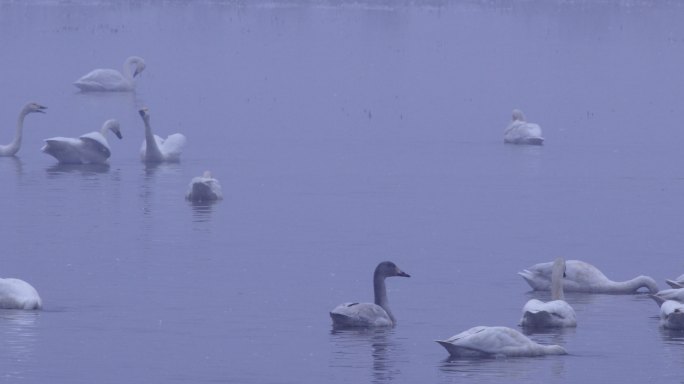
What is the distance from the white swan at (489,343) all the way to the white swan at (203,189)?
8.61 m

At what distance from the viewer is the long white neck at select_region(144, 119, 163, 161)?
85.8 ft

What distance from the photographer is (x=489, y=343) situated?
13664mm

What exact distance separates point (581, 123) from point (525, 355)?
21036 mm

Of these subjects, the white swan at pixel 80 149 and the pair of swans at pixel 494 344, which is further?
the white swan at pixel 80 149

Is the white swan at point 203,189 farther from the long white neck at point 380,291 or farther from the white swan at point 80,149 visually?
the long white neck at point 380,291

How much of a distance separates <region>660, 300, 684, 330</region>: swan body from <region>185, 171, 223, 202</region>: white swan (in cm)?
814

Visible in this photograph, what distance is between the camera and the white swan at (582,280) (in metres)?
16.6

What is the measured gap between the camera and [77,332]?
1444 cm

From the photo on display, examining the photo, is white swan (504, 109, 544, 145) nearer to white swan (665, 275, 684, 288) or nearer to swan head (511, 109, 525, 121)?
swan head (511, 109, 525, 121)

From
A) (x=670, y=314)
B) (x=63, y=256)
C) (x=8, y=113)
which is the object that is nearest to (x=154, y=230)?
(x=63, y=256)

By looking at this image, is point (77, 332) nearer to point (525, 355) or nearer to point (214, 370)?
point (214, 370)

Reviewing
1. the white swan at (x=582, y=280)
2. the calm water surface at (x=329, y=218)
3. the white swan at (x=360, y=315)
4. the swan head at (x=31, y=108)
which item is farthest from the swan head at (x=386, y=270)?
the swan head at (x=31, y=108)

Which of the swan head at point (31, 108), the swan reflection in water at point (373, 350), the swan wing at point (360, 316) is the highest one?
the swan head at point (31, 108)

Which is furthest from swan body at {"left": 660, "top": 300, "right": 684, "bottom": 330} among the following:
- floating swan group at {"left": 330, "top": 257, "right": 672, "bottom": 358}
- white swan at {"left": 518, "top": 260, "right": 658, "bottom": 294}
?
white swan at {"left": 518, "top": 260, "right": 658, "bottom": 294}
